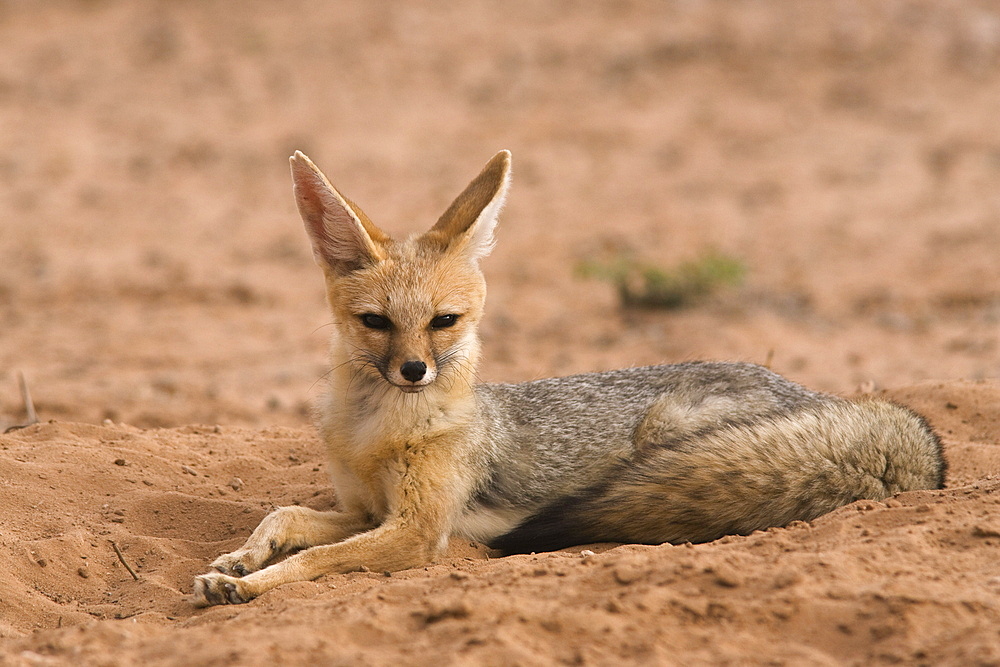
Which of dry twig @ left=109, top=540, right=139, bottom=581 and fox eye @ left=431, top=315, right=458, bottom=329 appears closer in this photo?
dry twig @ left=109, top=540, right=139, bottom=581

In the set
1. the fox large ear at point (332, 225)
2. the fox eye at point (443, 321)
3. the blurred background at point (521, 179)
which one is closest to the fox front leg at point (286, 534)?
the fox eye at point (443, 321)

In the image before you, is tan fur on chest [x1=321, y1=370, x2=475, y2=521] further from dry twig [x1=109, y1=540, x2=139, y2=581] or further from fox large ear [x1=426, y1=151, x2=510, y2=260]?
dry twig [x1=109, y1=540, x2=139, y2=581]

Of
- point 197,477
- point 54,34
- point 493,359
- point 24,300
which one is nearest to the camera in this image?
point 197,477

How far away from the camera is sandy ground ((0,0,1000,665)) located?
3.49 meters

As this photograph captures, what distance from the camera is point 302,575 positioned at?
14.3 ft

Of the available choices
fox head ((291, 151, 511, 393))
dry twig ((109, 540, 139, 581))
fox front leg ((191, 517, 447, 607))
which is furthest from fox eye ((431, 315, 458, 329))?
dry twig ((109, 540, 139, 581))

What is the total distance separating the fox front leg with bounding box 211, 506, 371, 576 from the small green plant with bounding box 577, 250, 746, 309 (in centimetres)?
566

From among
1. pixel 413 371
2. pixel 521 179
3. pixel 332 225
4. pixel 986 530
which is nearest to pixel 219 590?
pixel 413 371

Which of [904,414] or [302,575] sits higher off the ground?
[904,414]

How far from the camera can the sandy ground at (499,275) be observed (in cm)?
349

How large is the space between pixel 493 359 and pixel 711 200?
17.6 ft

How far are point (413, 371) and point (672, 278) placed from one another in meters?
6.19

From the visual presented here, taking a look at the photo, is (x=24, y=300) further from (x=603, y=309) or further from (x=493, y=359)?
(x=603, y=309)

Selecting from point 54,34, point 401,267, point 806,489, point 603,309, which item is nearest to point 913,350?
point 603,309
